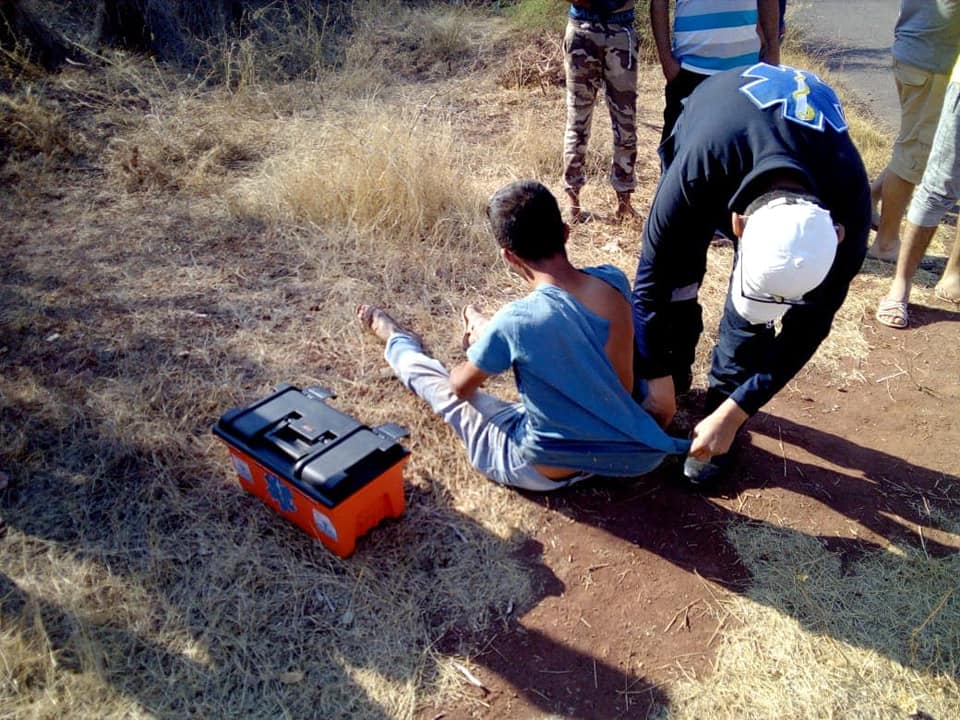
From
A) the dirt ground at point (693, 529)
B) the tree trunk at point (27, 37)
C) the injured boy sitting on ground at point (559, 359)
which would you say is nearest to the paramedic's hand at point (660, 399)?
the injured boy sitting on ground at point (559, 359)

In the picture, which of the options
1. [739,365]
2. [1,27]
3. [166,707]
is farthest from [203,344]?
[1,27]

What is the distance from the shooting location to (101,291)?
336 cm

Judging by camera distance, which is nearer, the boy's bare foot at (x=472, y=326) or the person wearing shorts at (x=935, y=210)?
the boy's bare foot at (x=472, y=326)

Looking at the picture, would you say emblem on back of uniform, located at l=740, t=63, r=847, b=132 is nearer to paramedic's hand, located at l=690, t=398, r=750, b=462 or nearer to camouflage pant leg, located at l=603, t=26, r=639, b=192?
paramedic's hand, located at l=690, t=398, r=750, b=462

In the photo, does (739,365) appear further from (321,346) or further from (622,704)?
(321,346)

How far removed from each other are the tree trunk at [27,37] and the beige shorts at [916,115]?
5775mm

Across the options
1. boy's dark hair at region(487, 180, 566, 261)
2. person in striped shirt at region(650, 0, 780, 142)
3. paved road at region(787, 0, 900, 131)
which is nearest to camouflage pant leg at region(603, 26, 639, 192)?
person in striped shirt at region(650, 0, 780, 142)

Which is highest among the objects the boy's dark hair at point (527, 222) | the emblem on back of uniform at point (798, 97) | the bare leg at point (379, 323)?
the emblem on back of uniform at point (798, 97)

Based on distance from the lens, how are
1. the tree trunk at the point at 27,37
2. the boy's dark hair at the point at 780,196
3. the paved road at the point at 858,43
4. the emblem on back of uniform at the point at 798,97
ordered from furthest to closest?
the paved road at the point at 858,43 → the tree trunk at the point at 27,37 → the emblem on back of uniform at the point at 798,97 → the boy's dark hair at the point at 780,196

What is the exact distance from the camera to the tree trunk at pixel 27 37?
5.41 m

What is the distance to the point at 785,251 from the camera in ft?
5.10

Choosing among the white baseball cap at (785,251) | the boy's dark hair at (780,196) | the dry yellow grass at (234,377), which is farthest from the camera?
the dry yellow grass at (234,377)

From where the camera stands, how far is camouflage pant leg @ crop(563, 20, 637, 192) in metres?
3.70

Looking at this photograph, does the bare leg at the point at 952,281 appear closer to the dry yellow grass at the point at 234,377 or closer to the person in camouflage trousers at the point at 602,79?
the dry yellow grass at the point at 234,377
